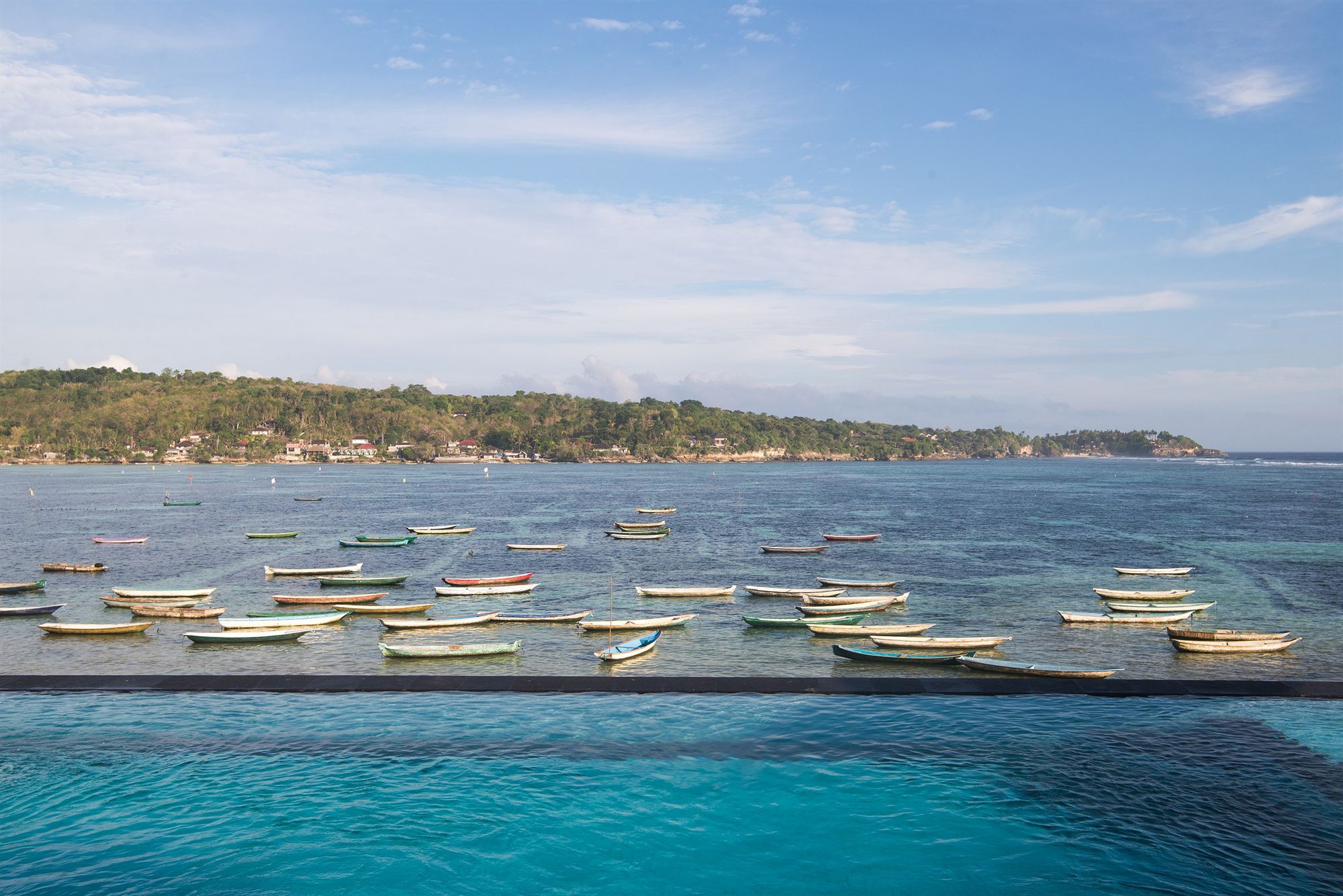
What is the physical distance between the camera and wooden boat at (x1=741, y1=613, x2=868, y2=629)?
37750 millimetres

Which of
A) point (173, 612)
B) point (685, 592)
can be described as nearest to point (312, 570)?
point (173, 612)

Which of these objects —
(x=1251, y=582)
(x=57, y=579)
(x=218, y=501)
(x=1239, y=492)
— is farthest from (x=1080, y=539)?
(x=218, y=501)

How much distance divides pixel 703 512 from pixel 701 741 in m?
90.5

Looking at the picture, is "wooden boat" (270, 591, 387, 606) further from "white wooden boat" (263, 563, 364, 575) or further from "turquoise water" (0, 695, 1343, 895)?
"turquoise water" (0, 695, 1343, 895)

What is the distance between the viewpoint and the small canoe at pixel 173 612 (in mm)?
39281

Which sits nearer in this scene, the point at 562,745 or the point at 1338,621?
the point at 562,745

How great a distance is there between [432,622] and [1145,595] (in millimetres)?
35748

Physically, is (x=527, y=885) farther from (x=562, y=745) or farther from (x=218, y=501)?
(x=218, y=501)

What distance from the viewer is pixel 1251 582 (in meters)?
53.6

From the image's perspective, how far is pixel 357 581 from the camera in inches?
2003

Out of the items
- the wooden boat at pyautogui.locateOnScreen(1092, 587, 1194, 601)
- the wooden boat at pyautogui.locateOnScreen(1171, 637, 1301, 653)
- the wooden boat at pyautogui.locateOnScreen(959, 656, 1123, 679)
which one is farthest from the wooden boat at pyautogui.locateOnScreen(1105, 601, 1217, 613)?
the wooden boat at pyautogui.locateOnScreen(959, 656, 1123, 679)

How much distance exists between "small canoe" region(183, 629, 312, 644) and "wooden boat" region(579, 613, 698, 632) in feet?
39.4

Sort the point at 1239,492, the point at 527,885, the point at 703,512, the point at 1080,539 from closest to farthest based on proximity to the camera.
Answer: the point at 527,885 < the point at 1080,539 < the point at 703,512 < the point at 1239,492

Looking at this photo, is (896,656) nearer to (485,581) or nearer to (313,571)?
(485,581)
